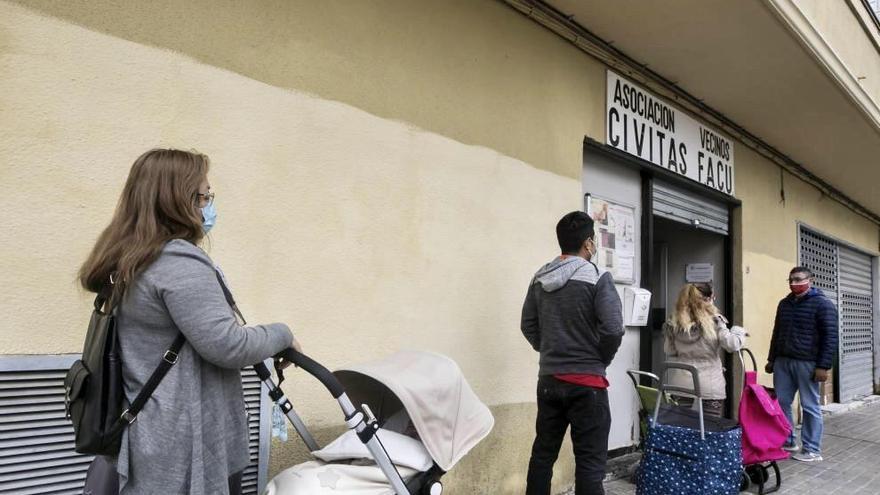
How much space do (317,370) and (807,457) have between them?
5.96 m

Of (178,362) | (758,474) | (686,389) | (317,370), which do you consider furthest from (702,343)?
(178,362)

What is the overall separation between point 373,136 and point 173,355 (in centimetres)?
191

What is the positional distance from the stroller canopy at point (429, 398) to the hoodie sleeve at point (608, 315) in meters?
1.03

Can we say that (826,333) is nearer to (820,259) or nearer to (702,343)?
(702,343)

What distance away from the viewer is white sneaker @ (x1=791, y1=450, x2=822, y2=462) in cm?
597

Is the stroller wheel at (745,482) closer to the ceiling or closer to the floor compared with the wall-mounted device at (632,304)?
closer to the floor

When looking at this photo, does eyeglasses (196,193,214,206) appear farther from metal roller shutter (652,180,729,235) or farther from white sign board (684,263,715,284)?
white sign board (684,263,715,284)

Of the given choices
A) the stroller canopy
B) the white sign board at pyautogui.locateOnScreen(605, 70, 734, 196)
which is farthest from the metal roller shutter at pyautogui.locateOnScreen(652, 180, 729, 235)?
the stroller canopy

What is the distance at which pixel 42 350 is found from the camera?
225 cm

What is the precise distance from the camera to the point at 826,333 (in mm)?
5711

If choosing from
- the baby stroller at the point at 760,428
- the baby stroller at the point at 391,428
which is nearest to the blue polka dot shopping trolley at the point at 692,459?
the baby stroller at the point at 760,428

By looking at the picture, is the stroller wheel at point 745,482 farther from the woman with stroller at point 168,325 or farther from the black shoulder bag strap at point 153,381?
the black shoulder bag strap at point 153,381

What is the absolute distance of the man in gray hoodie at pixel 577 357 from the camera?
330 centimetres

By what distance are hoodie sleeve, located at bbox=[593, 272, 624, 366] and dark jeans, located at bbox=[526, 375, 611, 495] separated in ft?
0.91
